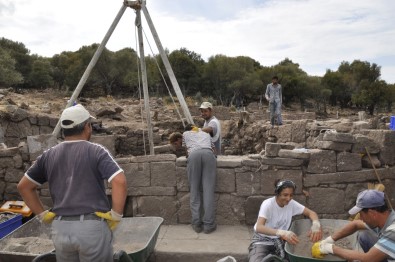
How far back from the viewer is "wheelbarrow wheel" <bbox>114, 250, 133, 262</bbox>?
3420 mm

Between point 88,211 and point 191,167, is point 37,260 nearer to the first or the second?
point 88,211

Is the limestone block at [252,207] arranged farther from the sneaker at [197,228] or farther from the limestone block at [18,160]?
the limestone block at [18,160]

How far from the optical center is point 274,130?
487 inches

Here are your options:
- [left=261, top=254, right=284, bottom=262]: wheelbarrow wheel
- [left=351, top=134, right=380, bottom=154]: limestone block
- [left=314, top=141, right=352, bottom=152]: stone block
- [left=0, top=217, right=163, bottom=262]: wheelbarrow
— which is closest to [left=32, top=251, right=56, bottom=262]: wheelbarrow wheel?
[left=0, top=217, right=163, bottom=262]: wheelbarrow

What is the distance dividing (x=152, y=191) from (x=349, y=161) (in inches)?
125

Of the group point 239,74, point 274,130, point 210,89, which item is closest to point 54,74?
point 210,89

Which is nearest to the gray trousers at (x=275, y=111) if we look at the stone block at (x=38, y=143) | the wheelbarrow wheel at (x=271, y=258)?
the stone block at (x=38, y=143)

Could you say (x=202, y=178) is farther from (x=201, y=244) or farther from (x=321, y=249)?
(x=321, y=249)

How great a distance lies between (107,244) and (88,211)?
1.05 ft

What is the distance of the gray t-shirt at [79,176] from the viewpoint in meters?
3.17

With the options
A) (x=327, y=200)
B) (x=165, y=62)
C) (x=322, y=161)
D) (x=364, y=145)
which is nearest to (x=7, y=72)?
(x=165, y=62)

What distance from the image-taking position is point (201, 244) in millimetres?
5477

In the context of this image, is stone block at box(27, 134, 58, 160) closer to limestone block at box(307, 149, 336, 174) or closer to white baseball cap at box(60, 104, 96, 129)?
white baseball cap at box(60, 104, 96, 129)

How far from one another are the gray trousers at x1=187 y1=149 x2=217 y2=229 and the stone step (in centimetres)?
24
